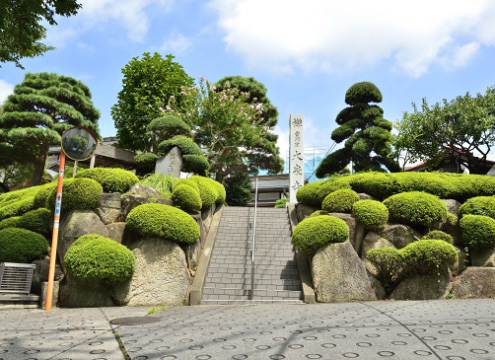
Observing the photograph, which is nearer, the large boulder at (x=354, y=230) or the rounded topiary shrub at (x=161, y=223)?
the rounded topiary shrub at (x=161, y=223)

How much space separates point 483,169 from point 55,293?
1877 cm

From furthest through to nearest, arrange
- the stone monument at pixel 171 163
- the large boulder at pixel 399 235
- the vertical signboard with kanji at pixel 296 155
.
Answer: the vertical signboard with kanji at pixel 296 155 < the stone monument at pixel 171 163 < the large boulder at pixel 399 235

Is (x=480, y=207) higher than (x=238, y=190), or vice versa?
(x=238, y=190)

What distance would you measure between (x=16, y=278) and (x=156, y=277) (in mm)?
3162

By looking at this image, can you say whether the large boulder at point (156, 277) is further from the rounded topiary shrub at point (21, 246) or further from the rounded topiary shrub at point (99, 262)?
the rounded topiary shrub at point (21, 246)

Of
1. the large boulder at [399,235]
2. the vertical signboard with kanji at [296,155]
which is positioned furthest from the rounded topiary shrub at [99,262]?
the vertical signboard with kanji at [296,155]

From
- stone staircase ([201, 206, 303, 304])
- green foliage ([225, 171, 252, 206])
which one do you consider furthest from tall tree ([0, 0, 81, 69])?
green foliage ([225, 171, 252, 206])

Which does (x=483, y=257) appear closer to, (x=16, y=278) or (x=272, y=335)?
(x=272, y=335)

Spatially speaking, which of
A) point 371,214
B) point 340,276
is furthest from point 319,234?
point 371,214

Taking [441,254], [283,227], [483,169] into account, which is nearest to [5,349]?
[441,254]

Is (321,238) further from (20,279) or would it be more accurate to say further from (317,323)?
(20,279)

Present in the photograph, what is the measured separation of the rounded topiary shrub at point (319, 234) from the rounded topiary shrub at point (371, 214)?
97 centimetres

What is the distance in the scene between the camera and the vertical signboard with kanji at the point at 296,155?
17.1 metres

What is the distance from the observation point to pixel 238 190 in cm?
2192
